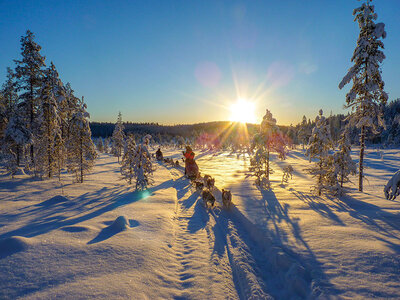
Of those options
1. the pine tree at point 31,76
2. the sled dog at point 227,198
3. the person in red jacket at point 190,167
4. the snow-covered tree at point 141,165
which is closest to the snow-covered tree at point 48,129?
the pine tree at point 31,76

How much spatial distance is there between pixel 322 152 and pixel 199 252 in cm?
1072

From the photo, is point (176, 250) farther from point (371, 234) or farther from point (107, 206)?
point (371, 234)

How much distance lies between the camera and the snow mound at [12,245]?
4.50 meters

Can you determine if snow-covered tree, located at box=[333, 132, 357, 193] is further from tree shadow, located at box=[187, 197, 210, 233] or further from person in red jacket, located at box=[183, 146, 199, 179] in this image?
person in red jacket, located at box=[183, 146, 199, 179]

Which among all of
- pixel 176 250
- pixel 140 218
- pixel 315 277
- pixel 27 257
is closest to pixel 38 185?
pixel 140 218

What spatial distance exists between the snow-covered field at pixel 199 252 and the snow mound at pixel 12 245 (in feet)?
0.08

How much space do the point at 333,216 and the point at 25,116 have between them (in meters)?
24.7

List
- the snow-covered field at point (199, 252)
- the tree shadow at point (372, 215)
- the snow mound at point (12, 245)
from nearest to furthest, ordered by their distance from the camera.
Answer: the snow-covered field at point (199, 252)
the snow mound at point (12, 245)
the tree shadow at point (372, 215)

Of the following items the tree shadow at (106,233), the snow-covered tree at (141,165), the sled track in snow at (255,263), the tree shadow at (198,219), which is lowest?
the tree shadow at (198,219)

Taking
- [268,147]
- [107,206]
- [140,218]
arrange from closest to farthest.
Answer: [140,218]
[107,206]
[268,147]

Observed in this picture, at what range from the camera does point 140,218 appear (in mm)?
7746

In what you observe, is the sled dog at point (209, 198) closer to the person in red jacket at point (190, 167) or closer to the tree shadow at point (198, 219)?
the tree shadow at point (198, 219)

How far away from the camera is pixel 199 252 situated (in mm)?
5680

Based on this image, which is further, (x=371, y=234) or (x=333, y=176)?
(x=333, y=176)
